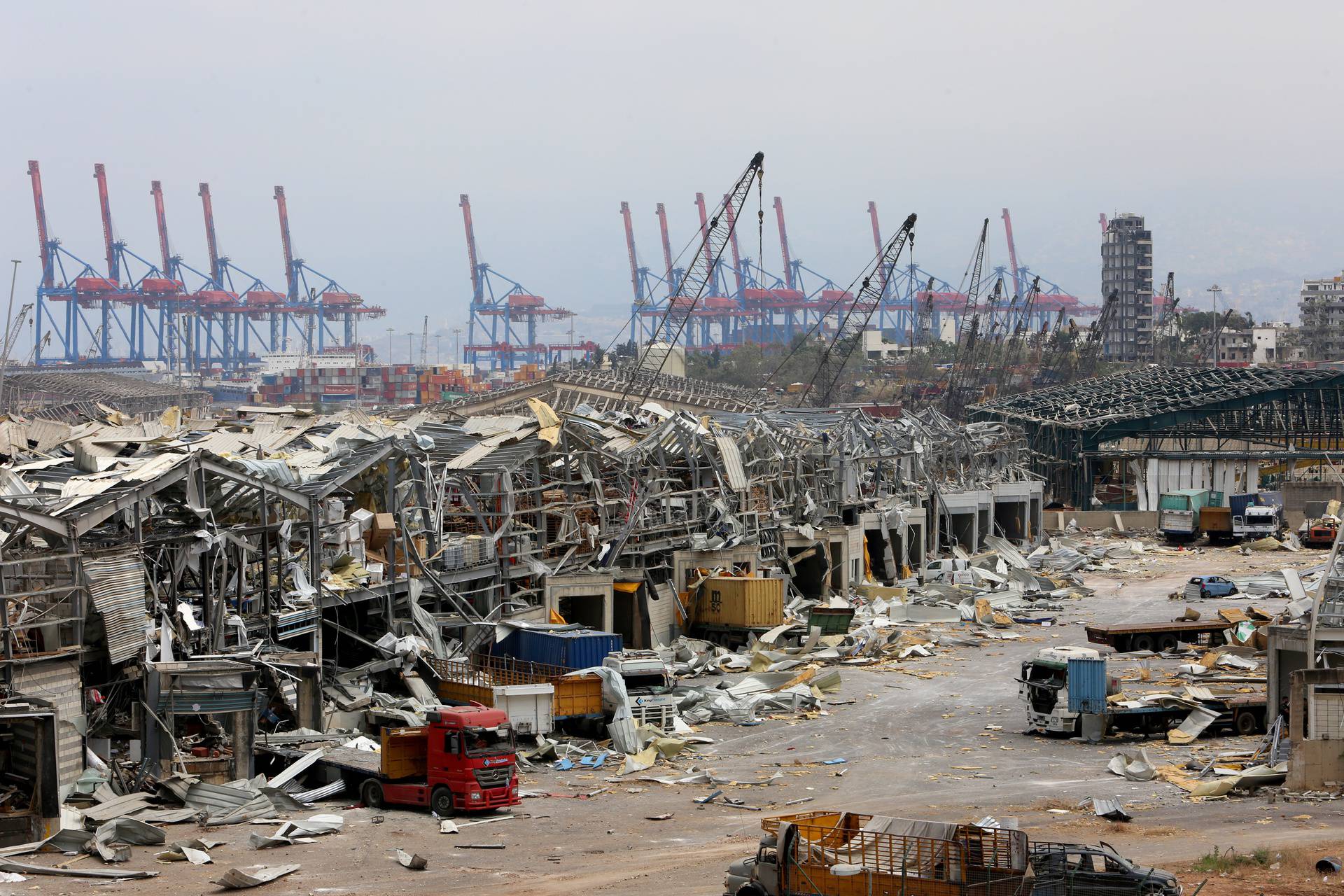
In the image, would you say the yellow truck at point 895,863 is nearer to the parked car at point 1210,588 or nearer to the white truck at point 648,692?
the white truck at point 648,692

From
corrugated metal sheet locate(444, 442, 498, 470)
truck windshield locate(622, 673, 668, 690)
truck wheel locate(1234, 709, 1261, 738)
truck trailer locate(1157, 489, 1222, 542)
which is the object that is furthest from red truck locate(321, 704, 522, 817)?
truck trailer locate(1157, 489, 1222, 542)

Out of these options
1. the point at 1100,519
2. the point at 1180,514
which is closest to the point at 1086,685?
the point at 1180,514

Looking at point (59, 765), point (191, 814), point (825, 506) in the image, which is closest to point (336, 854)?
point (191, 814)

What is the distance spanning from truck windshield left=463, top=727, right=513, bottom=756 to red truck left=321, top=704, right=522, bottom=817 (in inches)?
0.4

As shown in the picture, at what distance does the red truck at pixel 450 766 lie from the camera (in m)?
25.0

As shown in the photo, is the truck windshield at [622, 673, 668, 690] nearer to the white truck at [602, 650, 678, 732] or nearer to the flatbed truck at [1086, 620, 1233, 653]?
the white truck at [602, 650, 678, 732]

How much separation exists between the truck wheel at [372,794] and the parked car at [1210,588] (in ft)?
116

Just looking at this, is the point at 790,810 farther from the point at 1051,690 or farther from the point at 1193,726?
the point at 1193,726

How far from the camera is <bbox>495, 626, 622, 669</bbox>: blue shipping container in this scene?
3438cm

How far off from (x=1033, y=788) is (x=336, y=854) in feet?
37.4

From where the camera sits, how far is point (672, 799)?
2677 centimetres

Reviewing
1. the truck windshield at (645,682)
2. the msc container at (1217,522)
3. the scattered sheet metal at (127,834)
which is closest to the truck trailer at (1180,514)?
the msc container at (1217,522)

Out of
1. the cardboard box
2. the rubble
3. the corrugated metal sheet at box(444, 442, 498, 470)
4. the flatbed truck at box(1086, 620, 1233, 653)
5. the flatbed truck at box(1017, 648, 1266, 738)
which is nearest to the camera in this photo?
the rubble

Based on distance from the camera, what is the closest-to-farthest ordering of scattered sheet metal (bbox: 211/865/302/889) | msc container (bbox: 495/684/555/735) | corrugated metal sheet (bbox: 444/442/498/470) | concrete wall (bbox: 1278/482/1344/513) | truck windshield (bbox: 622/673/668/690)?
scattered sheet metal (bbox: 211/865/302/889), msc container (bbox: 495/684/555/735), truck windshield (bbox: 622/673/668/690), corrugated metal sheet (bbox: 444/442/498/470), concrete wall (bbox: 1278/482/1344/513)
